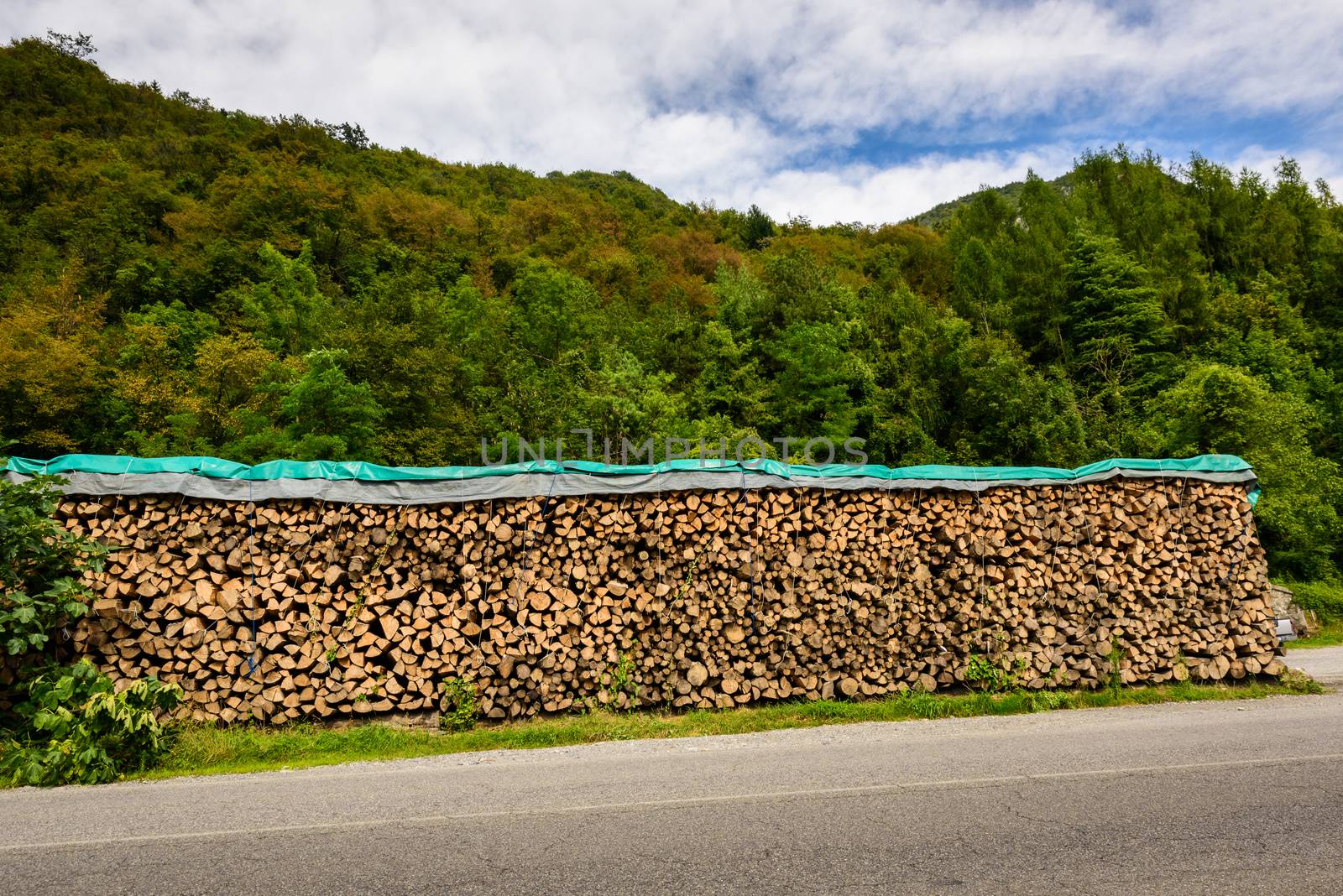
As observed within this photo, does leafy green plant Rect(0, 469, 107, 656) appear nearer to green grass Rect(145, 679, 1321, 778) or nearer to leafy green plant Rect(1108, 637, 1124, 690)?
green grass Rect(145, 679, 1321, 778)

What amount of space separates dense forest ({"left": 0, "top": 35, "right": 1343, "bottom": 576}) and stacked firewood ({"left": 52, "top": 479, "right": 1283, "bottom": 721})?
31.8 ft

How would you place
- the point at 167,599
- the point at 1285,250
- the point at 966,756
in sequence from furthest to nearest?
the point at 1285,250 → the point at 167,599 → the point at 966,756

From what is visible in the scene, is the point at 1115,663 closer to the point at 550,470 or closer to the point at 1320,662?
the point at 1320,662

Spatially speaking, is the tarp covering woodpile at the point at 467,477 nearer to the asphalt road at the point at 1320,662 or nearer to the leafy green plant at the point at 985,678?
the leafy green plant at the point at 985,678

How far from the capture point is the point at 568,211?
52.2 meters

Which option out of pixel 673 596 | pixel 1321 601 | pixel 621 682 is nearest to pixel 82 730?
pixel 621 682

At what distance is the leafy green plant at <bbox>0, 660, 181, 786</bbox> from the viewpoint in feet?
18.5

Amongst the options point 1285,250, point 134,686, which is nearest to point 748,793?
point 134,686

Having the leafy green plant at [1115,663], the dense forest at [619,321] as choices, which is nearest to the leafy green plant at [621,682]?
the leafy green plant at [1115,663]

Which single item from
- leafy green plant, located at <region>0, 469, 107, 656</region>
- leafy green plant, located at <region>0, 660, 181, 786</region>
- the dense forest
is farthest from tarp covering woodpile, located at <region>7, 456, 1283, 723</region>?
the dense forest

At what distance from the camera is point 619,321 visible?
29.2 m

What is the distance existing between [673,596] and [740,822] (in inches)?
137

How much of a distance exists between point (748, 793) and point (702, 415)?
18872 millimetres

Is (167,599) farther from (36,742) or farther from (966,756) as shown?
(966,756)
